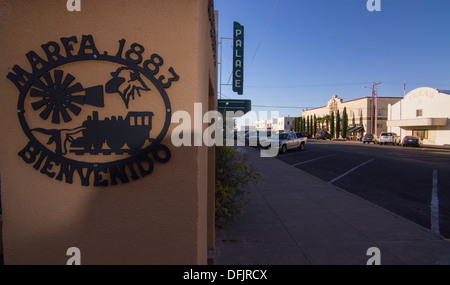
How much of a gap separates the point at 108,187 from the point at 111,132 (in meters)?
0.41

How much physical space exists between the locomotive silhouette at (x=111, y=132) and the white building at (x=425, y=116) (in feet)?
133

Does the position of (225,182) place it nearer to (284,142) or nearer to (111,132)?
(111,132)

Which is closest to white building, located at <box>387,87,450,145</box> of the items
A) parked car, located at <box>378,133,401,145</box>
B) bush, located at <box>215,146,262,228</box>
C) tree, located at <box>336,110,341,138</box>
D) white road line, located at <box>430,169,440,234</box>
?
parked car, located at <box>378,133,401,145</box>

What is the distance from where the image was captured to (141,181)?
1.76 meters

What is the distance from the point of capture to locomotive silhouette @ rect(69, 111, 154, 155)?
5.68ft

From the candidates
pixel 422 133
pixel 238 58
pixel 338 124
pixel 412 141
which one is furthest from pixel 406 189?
pixel 338 124

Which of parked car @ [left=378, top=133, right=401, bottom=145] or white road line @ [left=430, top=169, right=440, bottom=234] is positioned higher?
parked car @ [left=378, top=133, right=401, bottom=145]

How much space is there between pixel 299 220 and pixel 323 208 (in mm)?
1079

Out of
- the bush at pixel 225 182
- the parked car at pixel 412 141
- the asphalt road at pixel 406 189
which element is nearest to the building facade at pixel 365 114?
the parked car at pixel 412 141

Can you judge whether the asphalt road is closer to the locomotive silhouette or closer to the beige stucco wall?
the beige stucco wall

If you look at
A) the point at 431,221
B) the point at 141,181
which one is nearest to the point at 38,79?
the point at 141,181

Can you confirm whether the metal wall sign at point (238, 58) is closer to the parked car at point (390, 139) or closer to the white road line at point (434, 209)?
the white road line at point (434, 209)

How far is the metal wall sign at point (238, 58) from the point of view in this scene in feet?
51.8

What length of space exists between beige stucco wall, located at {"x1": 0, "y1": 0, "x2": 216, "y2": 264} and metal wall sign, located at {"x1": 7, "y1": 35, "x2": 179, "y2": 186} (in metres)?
0.05
